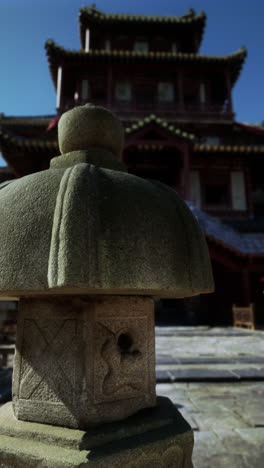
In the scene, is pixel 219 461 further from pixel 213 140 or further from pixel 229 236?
pixel 213 140

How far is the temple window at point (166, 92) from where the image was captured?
1755 cm

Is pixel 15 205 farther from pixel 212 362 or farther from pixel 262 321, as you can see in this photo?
pixel 262 321

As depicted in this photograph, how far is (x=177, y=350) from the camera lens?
6691 millimetres

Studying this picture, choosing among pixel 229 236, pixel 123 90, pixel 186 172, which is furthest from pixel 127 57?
pixel 229 236

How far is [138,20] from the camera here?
62.1 feet

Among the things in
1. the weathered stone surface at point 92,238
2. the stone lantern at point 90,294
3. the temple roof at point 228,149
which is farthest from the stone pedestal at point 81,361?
the temple roof at point 228,149

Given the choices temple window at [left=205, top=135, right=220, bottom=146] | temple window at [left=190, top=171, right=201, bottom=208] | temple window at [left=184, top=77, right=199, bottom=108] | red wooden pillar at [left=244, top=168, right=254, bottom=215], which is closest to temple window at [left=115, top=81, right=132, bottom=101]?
temple window at [left=184, top=77, right=199, bottom=108]

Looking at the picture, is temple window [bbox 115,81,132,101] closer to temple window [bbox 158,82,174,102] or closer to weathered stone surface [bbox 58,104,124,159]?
temple window [bbox 158,82,174,102]

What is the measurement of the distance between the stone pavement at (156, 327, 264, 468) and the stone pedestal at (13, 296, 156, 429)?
3.74 ft

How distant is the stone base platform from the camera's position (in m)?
1.42

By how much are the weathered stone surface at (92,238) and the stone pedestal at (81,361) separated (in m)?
0.25

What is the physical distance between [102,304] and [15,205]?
26.5 inches

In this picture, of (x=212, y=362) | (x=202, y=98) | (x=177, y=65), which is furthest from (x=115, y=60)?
(x=212, y=362)

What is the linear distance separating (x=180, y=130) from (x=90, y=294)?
46.0 feet
